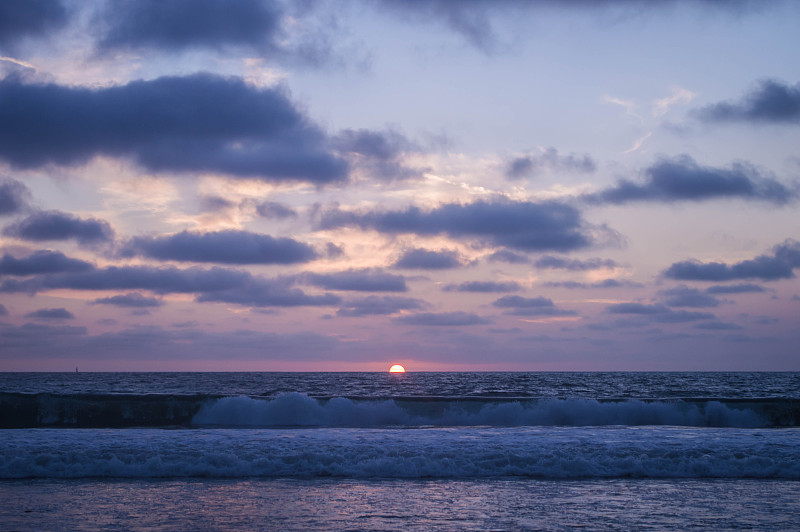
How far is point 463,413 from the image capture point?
22.3 meters

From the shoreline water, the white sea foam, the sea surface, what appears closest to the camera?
the shoreline water

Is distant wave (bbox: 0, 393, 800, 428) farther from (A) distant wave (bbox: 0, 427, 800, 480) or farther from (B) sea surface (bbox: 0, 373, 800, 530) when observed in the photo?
(A) distant wave (bbox: 0, 427, 800, 480)

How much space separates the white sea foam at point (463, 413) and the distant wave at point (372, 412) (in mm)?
33

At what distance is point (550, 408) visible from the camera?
75.2ft

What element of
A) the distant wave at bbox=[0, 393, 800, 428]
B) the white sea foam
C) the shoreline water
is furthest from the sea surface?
the distant wave at bbox=[0, 393, 800, 428]

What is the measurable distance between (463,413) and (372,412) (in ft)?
11.2

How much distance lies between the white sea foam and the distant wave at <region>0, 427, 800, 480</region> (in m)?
7.43

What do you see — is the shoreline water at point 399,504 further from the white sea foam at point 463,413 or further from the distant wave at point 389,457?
the white sea foam at point 463,413

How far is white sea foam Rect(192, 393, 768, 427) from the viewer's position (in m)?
22.0

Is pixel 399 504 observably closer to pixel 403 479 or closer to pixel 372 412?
pixel 403 479

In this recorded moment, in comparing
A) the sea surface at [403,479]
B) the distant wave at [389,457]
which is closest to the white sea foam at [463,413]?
the sea surface at [403,479]

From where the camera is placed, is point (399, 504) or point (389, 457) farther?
point (389, 457)

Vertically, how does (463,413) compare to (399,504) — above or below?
below

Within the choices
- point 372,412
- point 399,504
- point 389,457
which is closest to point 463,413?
point 372,412
